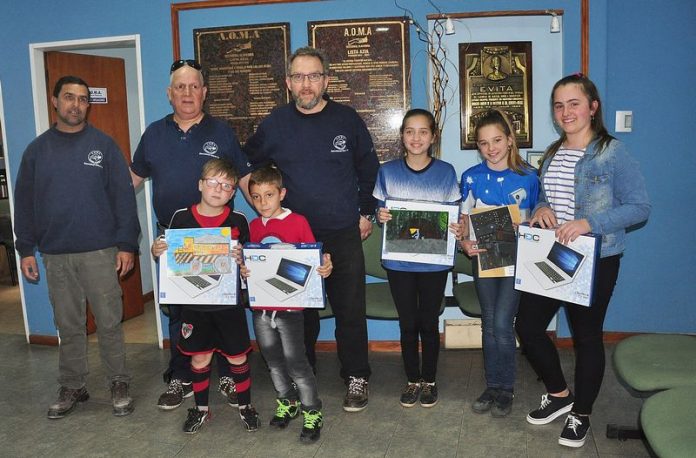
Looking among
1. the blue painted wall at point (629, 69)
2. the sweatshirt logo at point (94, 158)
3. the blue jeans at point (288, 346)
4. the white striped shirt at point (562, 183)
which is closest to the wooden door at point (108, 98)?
the blue painted wall at point (629, 69)

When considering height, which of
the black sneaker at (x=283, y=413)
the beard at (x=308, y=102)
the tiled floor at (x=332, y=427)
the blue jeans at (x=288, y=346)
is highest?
the beard at (x=308, y=102)

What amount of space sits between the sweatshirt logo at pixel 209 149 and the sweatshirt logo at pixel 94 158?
1.83ft

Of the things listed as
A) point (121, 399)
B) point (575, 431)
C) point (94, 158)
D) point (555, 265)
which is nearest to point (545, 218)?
point (555, 265)

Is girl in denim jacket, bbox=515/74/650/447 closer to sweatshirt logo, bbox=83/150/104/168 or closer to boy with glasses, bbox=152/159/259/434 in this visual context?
boy with glasses, bbox=152/159/259/434

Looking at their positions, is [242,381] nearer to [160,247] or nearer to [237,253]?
[237,253]

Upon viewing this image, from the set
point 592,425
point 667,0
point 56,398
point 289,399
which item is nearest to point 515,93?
point 667,0

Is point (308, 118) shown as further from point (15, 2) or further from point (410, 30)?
point (15, 2)

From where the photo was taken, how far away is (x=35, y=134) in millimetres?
4816

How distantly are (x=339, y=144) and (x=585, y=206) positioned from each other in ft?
4.05

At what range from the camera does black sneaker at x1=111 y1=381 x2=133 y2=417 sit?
11.6 ft

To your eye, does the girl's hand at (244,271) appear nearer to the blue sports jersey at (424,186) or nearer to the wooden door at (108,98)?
the blue sports jersey at (424,186)

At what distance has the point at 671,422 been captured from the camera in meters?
2.09

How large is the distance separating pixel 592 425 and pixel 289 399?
153 centimetres

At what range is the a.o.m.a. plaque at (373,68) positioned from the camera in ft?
13.9
